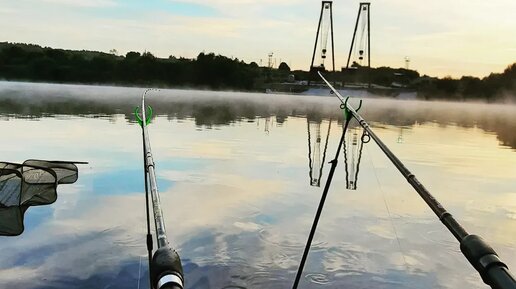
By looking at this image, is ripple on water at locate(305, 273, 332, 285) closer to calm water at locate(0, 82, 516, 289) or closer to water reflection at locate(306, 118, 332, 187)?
calm water at locate(0, 82, 516, 289)

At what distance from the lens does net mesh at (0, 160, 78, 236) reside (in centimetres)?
811

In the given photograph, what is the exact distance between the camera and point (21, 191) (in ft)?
30.0

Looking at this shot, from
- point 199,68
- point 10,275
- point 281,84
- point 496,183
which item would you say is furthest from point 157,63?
point 10,275

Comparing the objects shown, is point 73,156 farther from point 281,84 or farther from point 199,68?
point 199,68

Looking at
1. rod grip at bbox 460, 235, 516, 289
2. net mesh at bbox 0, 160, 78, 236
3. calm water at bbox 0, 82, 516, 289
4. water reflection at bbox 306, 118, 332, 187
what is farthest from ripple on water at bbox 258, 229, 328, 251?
rod grip at bbox 460, 235, 516, 289

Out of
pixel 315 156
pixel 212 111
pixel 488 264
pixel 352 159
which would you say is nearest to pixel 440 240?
pixel 488 264

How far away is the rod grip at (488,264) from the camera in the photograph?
1.57 metres

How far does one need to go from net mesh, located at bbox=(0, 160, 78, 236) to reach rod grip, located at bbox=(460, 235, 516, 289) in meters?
7.32

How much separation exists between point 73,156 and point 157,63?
286ft

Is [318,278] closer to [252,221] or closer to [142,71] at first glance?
[252,221]

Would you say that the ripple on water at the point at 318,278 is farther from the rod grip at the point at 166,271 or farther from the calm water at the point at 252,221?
the rod grip at the point at 166,271

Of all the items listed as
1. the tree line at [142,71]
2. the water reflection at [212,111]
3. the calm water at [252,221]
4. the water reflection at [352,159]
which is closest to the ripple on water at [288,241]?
the calm water at [252,221]

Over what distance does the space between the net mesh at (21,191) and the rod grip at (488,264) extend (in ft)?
24.0

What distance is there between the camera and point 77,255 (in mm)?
7355
